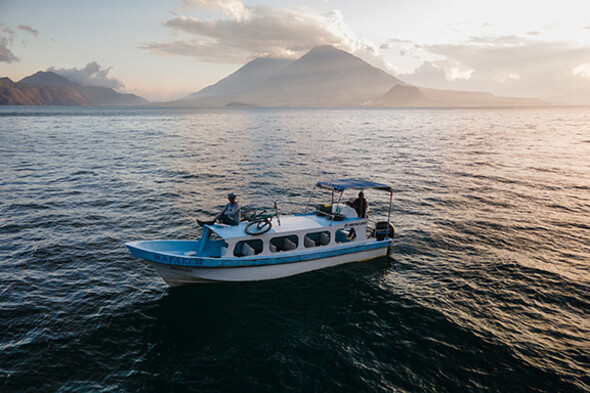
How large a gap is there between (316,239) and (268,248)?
3321 mm

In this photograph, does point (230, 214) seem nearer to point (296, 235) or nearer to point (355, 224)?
point (296, 235)

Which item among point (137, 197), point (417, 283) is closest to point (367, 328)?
point (417, 283)

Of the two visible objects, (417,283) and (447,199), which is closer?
(417,283)

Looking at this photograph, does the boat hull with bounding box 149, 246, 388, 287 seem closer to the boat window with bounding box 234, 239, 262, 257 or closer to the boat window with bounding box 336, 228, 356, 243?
the boat window with bounding box 234, 239, 262, 257

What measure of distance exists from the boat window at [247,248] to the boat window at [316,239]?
2571 millimetres

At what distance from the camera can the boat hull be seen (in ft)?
48.4

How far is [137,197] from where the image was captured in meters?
30.3

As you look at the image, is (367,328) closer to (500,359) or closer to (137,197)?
(500,359)

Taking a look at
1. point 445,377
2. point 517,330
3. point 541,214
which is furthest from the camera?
point 541,214

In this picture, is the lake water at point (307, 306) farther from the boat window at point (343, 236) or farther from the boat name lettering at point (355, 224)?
the boat name lettering at point (355, 224)

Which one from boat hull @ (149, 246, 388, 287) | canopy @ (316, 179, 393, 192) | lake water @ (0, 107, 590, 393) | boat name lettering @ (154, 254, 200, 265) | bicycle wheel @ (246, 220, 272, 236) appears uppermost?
canopy @ (316, 179, 393, 192)

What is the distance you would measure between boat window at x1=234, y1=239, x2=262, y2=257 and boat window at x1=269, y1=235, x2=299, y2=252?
0.75 metres

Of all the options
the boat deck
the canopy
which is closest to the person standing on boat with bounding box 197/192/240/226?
the boat deck

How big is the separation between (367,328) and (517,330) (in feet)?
20.2
